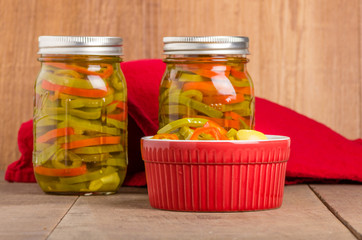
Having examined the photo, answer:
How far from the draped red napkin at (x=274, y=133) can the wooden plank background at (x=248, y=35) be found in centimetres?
20

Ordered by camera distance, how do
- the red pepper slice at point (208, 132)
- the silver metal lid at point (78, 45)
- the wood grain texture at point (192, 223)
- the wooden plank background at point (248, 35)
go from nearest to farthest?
the wood grain texture at point (192, 223), the red pepper slice at point (208, 132), the silver metal lid at point (78, 45), the wooden plank background at point (248, 35)

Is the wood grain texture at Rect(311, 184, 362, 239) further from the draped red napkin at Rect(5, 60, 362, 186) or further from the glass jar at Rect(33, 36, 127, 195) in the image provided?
the glass jar at Rect(33, 36, 127, 195)

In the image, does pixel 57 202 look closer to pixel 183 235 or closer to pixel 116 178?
pixel 116 178

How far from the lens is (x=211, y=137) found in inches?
26.0

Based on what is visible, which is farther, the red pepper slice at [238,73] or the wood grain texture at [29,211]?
the red pepper slice at [238,73]

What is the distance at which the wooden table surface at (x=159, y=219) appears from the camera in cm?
55

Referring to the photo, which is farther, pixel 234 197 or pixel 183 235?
pixel 234 197

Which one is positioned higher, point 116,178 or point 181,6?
point 181,6

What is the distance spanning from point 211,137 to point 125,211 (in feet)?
0.35

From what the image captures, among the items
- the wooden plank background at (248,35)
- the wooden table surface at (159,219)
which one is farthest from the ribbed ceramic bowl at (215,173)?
the wooden plank background at (248,35)

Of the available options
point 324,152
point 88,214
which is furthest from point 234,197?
point 324,152

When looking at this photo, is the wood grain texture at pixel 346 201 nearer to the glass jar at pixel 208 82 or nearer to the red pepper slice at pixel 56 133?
the glass jar at pixel 208 82

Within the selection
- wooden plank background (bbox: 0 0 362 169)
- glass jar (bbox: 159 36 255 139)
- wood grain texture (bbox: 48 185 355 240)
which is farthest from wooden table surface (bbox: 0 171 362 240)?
wooden plank background (bbox: 0 0 362 169)

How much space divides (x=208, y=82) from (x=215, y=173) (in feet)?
0.43
